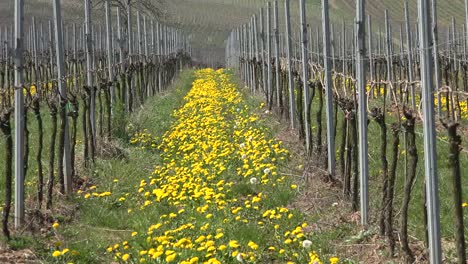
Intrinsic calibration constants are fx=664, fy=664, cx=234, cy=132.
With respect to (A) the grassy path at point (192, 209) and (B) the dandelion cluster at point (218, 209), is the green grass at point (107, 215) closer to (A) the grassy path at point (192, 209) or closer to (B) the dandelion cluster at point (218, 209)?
(A) the grassy path at point (192, 209)

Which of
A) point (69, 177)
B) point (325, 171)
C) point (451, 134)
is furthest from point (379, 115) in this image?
point (69, 177)

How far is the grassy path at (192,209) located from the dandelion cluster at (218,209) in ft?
0.03

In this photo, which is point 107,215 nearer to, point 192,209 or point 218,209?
point 192,209

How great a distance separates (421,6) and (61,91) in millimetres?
4662

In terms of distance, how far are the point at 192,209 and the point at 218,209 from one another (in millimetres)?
332

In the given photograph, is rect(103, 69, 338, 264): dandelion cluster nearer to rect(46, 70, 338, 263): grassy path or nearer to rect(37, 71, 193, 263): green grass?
rect(46, 70, 338, 263): grassy path

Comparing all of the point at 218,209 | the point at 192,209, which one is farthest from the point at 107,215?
the point at 218,209

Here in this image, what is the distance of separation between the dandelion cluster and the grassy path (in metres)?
0.01

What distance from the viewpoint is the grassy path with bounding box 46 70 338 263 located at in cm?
495

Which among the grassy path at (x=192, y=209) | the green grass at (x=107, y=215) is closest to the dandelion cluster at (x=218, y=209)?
the grassy path at (x=192, y=209)

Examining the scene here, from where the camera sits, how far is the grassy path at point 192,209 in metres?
4.95

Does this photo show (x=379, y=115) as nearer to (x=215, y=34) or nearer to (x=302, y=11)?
(x=302, y=11)

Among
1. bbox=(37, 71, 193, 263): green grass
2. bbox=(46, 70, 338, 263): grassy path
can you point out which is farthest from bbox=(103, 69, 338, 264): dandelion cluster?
bbox=(37, 71, 193, 263): green grass

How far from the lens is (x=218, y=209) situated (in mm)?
6195
